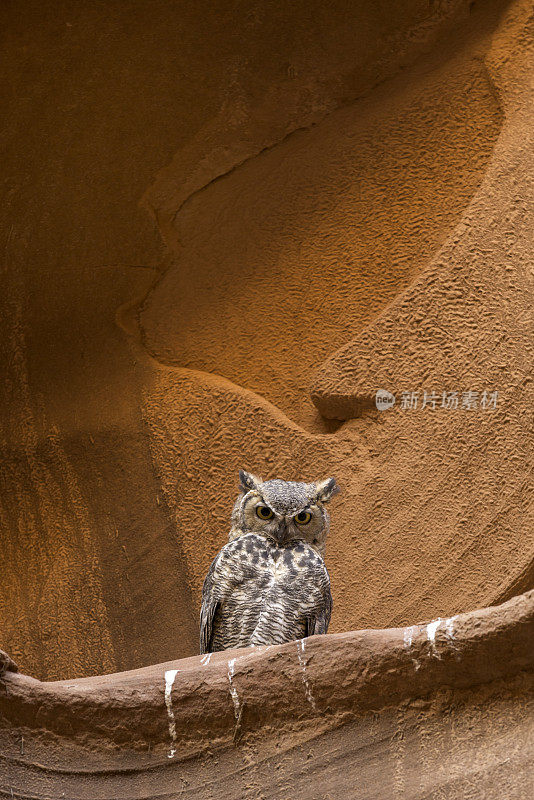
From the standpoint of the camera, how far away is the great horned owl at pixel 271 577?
2.29 metres

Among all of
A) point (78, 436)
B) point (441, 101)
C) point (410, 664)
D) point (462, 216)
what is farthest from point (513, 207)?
point (410, 664)

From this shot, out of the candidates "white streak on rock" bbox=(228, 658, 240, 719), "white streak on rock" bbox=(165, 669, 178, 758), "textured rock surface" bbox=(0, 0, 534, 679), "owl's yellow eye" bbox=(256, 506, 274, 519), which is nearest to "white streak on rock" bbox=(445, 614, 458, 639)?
"white streak on rock" bbox=(228, 658, 240, 719)

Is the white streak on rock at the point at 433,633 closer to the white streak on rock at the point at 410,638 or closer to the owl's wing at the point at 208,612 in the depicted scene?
the white streak on rock at the point at 410,638

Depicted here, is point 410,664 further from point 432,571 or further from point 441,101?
point 441,101

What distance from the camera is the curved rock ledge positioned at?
1.45m

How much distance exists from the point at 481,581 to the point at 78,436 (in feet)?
5.30

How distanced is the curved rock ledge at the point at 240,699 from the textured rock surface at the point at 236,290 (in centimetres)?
152

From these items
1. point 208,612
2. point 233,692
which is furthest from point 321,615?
point 233,692

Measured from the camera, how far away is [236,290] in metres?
3.71

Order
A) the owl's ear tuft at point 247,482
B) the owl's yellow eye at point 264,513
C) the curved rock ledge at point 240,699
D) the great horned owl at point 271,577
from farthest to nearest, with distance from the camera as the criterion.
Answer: the owl's ear tuft at point 247,482
the owl's yellow eye at point 264,513
the great horned owl at point 271,577
the curved rock ledge at point 240,699

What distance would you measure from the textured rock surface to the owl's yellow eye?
0.76 m

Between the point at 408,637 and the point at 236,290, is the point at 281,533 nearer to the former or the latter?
the point at 408,637

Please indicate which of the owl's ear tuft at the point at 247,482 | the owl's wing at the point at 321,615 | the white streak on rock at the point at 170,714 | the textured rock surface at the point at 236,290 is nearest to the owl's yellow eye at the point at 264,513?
the owl's ear tuft at the point at 247,482

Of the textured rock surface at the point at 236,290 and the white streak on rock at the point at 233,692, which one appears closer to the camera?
the white streak on rock at the point at 233,692
